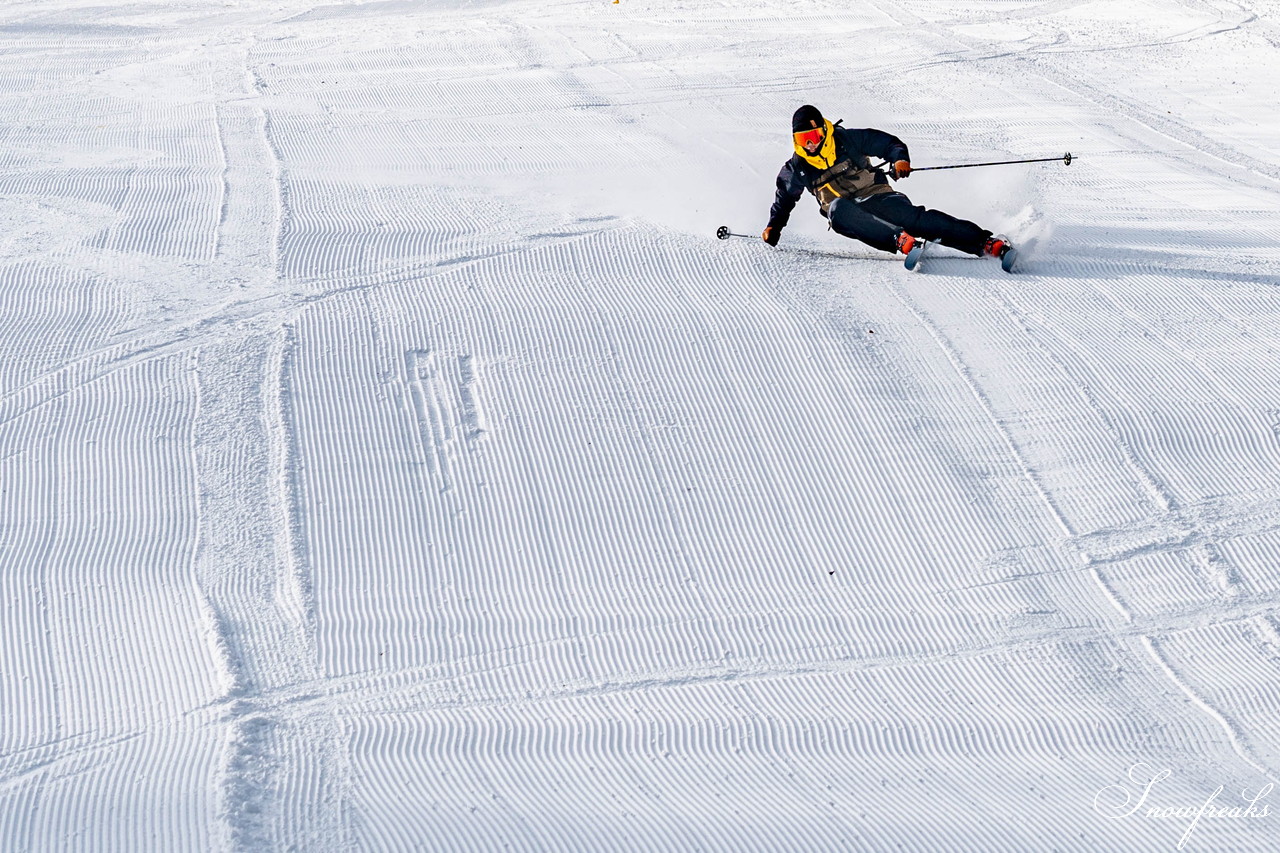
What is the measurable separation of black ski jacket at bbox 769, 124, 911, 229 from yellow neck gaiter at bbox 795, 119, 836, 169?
0.02m

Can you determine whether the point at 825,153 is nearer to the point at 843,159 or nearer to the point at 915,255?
Answer: the point at 843,159

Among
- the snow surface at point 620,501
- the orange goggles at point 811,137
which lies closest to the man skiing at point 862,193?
the orange goggles at point 811,137

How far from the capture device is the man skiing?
7.77 meters

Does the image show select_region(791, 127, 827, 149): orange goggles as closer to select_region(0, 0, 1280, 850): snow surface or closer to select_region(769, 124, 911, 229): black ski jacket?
select_region(769, 124, 911, 229): black ski jacket

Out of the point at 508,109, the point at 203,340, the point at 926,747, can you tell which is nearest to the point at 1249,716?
the point at 926,747

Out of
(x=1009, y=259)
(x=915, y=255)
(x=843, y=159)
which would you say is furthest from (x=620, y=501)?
(x=1009, y=259)

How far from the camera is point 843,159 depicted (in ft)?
26.0

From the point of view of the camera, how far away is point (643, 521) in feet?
19.2

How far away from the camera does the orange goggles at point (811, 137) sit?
776 cm

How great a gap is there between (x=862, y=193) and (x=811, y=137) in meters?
0.54

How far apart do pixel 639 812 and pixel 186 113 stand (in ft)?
32.1

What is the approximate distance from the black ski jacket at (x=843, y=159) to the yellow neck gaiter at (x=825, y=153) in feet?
0.08

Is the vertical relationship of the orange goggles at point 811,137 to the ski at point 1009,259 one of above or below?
above

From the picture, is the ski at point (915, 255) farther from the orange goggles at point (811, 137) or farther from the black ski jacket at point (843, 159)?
the orange goggles at point (811, 137)
